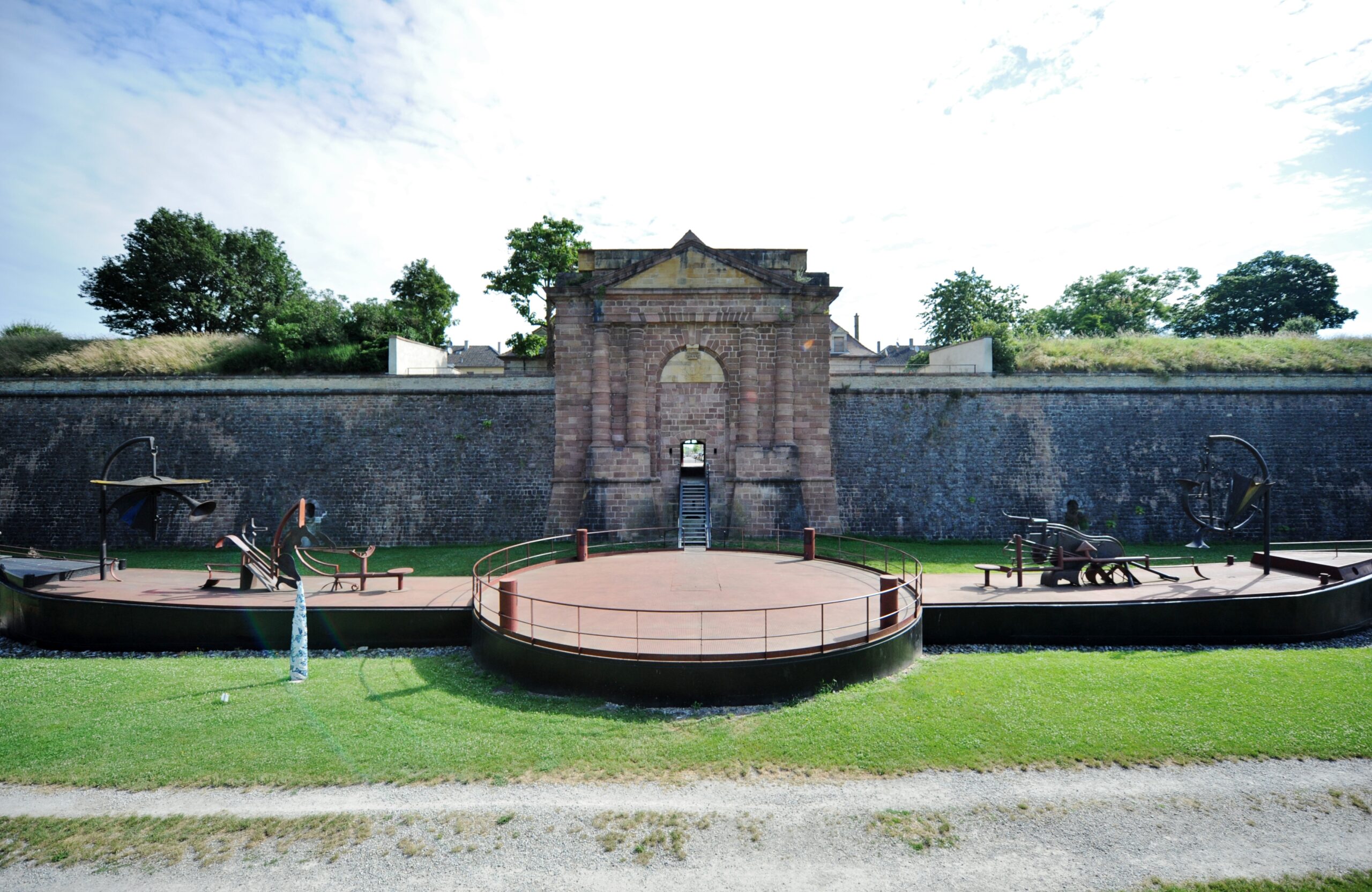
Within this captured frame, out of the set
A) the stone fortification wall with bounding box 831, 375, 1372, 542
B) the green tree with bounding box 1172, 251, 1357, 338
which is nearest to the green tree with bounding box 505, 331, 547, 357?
the stone fortification wall with bounding box 831, 375, 1372, 542

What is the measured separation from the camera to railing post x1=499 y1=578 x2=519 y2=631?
9.76 meters

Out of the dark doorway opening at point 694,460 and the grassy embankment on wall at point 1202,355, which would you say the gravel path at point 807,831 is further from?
the grassy embankment on wall at point 1202,355

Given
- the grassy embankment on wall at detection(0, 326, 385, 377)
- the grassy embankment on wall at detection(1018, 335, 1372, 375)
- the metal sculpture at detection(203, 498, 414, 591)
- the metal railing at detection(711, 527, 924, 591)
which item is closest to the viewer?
the metal sculpture at detection(203, 498, 414, 591)

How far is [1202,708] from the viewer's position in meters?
8.33

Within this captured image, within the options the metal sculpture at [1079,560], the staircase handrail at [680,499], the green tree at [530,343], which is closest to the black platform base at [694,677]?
the metal sculpture at [1079,560]

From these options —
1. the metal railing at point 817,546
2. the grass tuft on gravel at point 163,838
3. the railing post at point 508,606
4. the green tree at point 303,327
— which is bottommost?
the grass tuft on gravel at point 163,838

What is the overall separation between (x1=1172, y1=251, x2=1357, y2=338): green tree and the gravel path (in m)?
44.6

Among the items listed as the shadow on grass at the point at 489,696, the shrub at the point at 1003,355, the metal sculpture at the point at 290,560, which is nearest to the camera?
the shadow on grass at the point at 489,696

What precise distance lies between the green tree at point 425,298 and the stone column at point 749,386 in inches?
898

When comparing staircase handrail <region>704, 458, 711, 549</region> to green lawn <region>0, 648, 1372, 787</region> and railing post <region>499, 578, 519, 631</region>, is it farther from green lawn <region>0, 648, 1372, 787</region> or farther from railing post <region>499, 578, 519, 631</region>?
green lawn <region>0, 648, 1372, 787</region>

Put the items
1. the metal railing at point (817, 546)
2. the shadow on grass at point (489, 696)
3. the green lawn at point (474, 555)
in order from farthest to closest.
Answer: the green lawn at point (474, 555), the metal railing at point (817, 546), the shadow on grass at point (489, 696)

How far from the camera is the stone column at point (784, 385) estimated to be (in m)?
20.7

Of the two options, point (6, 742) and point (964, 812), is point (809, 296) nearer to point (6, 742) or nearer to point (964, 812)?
point (964, 812)

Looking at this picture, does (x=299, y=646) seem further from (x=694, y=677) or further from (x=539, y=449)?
(x=539, y=449)
